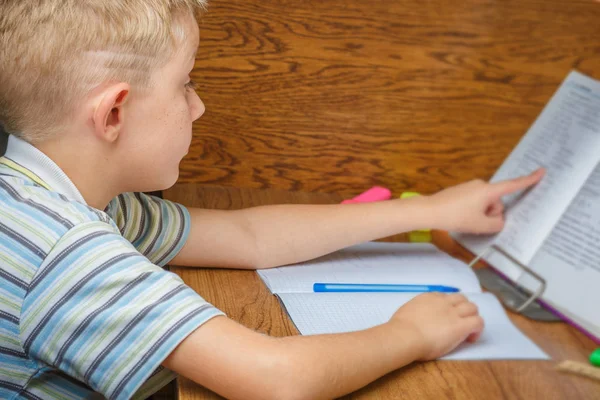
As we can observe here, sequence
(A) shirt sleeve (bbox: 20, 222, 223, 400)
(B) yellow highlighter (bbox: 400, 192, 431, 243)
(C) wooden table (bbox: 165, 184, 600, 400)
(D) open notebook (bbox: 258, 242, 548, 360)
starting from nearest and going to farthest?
(A) shirt sleeve (bbox: 20, 222, 223, 400) < (C) wooden table (bbox: 165, 184, 600, 400) < (D) open notebook (bbox: 258, 242, 548, 360) < (B) yellow highlighter (bbox: 400, 192, 431, 243)

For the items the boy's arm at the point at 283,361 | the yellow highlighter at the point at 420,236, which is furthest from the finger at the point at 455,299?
the yellow highlighter at the point at 420,236

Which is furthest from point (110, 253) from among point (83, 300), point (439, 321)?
point (439, 321)

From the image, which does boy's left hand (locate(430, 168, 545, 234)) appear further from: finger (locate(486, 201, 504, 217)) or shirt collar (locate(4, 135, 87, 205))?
shirt collar (locate(4, 135, 87, 205))

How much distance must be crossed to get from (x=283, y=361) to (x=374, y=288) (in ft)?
1.06

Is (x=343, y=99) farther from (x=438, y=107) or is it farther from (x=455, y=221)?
(x=455, y=221)

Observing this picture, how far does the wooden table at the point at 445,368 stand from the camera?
0.84 m

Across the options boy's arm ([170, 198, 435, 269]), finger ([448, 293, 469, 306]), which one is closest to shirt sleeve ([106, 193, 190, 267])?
boy's arm ([170, 198, 435, 269])

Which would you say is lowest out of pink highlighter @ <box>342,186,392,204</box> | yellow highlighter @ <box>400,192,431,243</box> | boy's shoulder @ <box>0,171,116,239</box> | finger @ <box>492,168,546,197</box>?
yellow highlighter @ <box>400,192,431,243</box>

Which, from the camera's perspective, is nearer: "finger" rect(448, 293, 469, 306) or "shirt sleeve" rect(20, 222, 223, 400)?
"shirt sleeve" rect(20, 222, 223, 400)

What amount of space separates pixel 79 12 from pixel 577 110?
77 centimetres

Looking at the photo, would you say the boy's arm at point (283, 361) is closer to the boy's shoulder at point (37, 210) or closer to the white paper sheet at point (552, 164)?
the boy's shoulder at point (37, 210)

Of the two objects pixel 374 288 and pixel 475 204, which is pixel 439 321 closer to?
pixel 374 288

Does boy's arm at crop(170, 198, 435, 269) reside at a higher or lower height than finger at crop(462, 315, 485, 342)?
lower

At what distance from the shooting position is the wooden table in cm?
84
